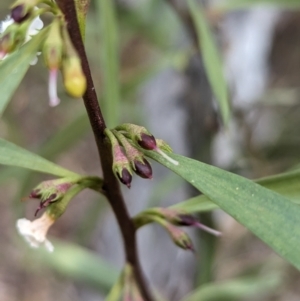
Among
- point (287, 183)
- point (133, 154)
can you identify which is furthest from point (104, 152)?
point (287, 183)

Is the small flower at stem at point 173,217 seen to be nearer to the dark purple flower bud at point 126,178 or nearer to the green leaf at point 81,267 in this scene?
the dark purple flower bud at point 126,178

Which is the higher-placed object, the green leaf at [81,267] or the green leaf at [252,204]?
the green leaf at [252,204]

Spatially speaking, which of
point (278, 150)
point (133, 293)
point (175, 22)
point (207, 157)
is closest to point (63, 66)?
point (133, 293)

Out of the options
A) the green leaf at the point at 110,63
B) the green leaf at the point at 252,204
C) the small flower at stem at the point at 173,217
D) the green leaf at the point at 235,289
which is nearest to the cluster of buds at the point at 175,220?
the small flower at stem at the point at 173,217

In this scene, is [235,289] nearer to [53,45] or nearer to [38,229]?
[38,229]

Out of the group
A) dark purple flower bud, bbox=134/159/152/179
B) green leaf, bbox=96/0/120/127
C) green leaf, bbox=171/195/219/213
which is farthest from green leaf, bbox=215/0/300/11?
dark purple flower bud, bbox=134/159/152/179

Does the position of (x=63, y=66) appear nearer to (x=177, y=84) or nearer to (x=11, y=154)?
(x=11, y=154)
